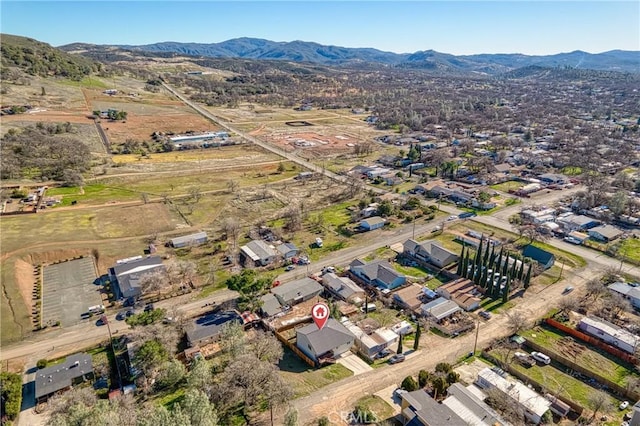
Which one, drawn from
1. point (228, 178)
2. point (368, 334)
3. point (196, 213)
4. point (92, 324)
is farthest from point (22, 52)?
point (368, 334)

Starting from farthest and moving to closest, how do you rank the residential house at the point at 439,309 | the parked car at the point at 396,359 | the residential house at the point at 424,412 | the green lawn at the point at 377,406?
the residential house at the point at 439,309 → the parked car at the point at 396,359 → the green lawn at the point at 377,406 → the residential house at the point at 424,412

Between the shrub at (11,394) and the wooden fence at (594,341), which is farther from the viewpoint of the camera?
the wooden fence at (594,341)

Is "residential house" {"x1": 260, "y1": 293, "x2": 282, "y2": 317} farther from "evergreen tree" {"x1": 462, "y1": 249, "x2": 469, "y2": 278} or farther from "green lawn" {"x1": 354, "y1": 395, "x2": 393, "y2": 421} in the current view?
"evergreen tree" {"x1": 462, "y1": 249, "x2": 469, "y2": 278}

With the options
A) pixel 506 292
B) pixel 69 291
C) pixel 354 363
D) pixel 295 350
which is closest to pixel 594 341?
pixel 506 292

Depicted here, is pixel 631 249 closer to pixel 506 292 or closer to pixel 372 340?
pixel 506 292

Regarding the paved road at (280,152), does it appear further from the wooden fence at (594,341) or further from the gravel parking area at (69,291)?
the gravel parking area at (69,291)

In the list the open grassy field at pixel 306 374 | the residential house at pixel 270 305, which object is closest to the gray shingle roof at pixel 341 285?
the residential house at pixel 270 305

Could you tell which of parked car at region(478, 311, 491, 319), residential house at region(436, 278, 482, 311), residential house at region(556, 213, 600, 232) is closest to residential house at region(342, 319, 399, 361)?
residential house at region(436, 278, 482, 311)

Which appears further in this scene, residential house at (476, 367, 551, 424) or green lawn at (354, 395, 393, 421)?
green lawn at (354, 395, 393, 421)

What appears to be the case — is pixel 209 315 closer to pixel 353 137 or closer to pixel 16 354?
pixel 16 354
